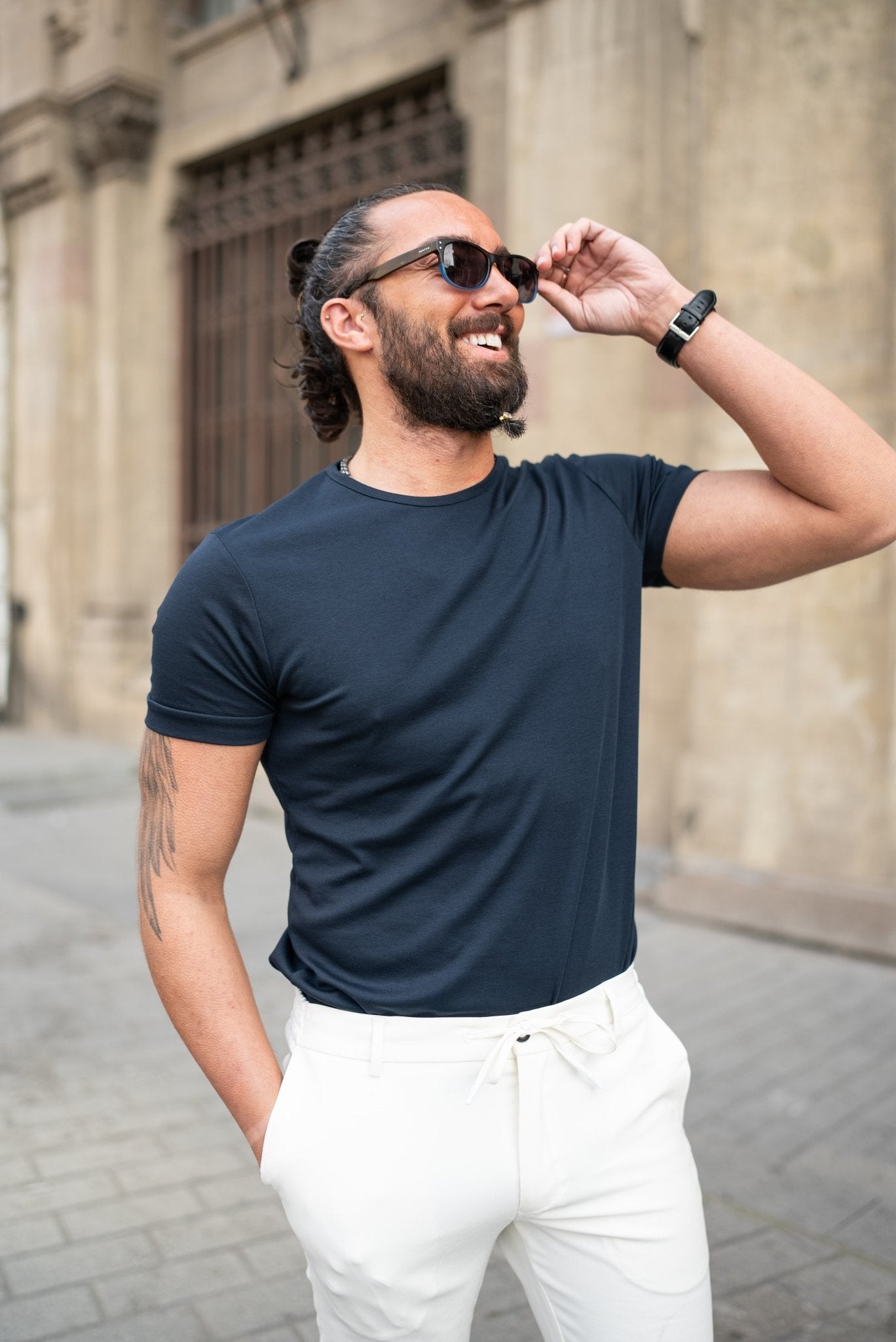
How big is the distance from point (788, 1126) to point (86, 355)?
9023 millimetres

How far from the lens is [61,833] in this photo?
7906mm

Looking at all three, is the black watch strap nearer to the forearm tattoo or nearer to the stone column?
the forearm tattoo

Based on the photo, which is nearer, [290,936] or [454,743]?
[454,743]

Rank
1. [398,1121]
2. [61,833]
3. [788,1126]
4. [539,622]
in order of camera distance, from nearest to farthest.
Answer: [398,1121] → [539,622] → [788,1126] → [61,833]

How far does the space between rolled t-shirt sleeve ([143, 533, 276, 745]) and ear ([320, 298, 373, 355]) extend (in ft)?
1.36

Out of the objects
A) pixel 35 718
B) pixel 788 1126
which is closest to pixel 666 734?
pixel 788 1126

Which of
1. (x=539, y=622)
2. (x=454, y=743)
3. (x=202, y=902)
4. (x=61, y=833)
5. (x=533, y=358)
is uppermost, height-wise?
(x=533, y=358)

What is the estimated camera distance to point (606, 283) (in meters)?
2.06

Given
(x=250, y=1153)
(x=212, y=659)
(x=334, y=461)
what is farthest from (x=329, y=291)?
(x=334, y=461)

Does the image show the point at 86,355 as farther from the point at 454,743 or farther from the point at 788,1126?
the point at 454,743

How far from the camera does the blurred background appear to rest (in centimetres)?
331

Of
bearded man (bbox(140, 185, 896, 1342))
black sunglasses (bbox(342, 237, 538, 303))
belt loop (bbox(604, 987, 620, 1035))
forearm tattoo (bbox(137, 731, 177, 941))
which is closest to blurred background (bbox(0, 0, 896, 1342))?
black sunglasses (bbox(342, 237, 538, 303))

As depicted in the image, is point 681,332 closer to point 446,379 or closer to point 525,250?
point 446,379

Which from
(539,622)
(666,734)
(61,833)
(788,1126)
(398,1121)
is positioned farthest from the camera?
(61,833)
